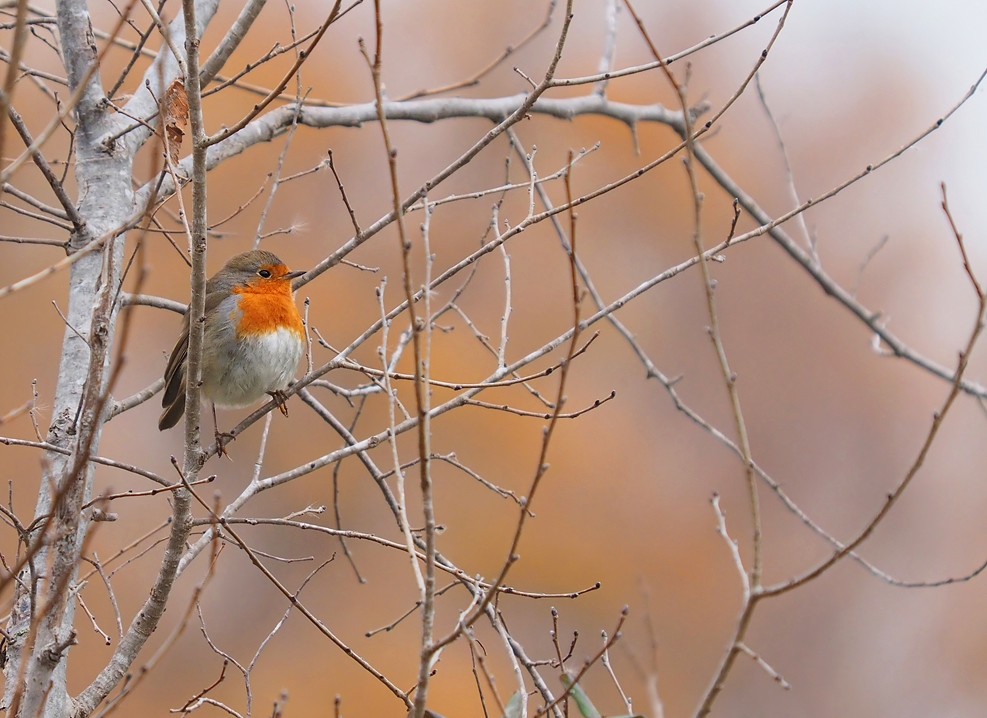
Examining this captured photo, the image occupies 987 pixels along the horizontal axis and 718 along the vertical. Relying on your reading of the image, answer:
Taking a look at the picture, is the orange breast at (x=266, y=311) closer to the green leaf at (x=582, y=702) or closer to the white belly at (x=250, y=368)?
the white belly at (x=250, y=368)

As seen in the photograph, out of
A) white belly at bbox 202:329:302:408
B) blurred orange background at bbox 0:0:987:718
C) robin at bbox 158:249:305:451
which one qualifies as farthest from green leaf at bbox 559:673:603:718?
blurred orange background at bbox 0:0:987:718

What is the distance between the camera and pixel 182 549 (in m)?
2.54

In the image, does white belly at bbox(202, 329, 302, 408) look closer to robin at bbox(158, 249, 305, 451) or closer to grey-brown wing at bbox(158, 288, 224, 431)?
robin at bbox(158, 249, 305, 451)

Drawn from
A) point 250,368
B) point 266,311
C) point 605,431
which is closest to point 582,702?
point 250,368

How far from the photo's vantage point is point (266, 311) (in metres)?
3.99

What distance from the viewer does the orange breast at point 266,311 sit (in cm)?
392

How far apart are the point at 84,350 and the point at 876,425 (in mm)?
19604

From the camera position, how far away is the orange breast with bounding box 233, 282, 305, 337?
392 cm

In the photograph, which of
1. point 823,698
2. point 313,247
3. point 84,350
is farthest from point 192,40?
point 823,698

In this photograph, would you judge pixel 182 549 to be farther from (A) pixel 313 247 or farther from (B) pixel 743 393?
(B) pixel 743 393

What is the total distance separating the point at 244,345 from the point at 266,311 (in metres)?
0.21

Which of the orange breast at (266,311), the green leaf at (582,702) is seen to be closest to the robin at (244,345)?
the orange breast at (266,311)

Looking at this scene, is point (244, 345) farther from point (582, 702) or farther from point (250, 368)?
point (582, 702)

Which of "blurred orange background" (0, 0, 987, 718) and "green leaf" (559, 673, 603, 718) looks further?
"blurred orange background" (0, 0, 987, 718)
